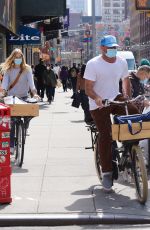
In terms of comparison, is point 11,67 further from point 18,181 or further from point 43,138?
point 43,138

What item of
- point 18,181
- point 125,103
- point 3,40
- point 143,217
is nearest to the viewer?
point 143,217

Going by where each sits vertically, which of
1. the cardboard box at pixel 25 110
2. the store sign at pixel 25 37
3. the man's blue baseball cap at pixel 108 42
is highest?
the man's blue baseball cap at pixel 108 42

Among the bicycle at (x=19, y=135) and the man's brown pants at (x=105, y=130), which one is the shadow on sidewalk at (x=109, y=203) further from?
the bicycle at (x=19, y=135)

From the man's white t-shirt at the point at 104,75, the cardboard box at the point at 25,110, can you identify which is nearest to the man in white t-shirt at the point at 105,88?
the man's white t-shirt at the point at 104,75

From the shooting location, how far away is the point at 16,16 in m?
25.1

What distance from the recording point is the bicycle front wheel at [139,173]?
6965 millimetres

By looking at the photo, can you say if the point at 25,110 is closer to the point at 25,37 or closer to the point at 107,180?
the point at 107,180

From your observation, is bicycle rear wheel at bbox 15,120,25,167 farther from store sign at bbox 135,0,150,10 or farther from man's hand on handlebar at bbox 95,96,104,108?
store sign at bbox 135,0,150,10

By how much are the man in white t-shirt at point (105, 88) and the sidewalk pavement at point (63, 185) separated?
418mm

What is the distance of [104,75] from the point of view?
7.65 m

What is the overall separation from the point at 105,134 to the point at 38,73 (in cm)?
1895

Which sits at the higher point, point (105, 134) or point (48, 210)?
point (105, 134)

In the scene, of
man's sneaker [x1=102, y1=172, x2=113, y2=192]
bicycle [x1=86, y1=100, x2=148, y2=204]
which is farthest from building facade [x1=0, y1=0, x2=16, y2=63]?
man's sneaker [x1=102, y1=172, x2=113, y2=192]

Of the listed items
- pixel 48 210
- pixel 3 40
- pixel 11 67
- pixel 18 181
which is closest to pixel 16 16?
pixel 3 40
